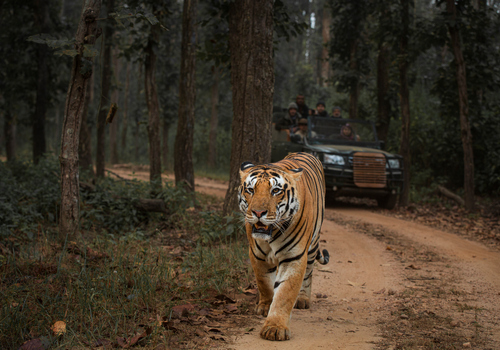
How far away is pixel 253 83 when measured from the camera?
6.54 m

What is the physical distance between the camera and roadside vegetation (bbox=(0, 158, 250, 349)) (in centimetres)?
315

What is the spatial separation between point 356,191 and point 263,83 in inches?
189

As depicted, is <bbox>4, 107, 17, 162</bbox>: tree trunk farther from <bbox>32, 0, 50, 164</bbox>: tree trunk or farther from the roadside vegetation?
the roadside vegetation

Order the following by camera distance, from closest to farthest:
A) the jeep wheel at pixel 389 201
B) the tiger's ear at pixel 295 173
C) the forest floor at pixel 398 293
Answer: the forest floor at pixel 398 293 → the tiger's ear at pixel 295 173 → the jeep wheel at pixel 389 201

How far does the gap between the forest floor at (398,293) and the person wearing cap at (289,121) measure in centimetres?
372

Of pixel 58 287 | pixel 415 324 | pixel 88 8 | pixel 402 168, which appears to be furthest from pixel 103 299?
pixel 402 168

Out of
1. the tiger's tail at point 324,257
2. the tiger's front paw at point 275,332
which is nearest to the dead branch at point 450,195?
the tiger's tail at point 324,257

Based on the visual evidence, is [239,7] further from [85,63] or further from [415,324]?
[415,324]

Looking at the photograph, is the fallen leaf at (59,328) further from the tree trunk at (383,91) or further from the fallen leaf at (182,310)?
the tree trunk at (383,91)

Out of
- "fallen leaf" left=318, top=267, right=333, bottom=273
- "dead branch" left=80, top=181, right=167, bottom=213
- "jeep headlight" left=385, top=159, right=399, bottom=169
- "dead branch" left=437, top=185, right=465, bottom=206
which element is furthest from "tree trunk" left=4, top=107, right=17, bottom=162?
"dead branch" left=437, top=185, right=465, bottom=206

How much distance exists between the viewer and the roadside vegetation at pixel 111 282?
3.15 m

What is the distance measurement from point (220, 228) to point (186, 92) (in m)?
3.92

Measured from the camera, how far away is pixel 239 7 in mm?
6605

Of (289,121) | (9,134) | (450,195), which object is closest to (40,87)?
(9,134)
